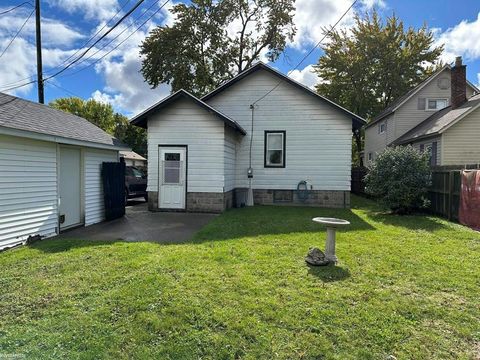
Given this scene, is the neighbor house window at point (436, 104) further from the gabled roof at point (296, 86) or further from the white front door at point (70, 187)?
the white front door at point (70, 187)

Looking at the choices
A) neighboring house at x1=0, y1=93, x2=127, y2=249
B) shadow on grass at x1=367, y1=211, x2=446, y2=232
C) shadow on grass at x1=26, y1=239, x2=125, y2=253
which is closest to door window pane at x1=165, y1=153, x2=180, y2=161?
neighboring house at x1=0, y1=93, x2=127, y2=249

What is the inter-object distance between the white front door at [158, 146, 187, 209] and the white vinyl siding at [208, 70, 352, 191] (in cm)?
306

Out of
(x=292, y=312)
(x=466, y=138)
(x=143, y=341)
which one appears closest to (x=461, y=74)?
(x=466, y=138)

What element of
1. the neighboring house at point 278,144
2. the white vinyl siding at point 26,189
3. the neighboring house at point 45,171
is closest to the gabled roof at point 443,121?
the neighboring house at point 278,144

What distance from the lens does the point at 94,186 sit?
9.61 metres

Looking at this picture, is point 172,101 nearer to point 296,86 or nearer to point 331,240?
point 296,86

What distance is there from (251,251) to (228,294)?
2.05 meters

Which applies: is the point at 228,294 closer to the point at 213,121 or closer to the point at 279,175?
the point at 213,121

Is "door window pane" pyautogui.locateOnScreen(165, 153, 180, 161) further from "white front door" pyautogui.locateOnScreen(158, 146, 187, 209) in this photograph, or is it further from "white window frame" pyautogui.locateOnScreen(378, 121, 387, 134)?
"white window frame" pyautogui.locateOnScreen(378, 121, 387, 134)

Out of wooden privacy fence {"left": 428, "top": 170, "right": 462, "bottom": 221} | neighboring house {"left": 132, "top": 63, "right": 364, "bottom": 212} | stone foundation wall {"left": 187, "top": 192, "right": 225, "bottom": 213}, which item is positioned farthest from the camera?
neighboring house {"left": 132, "top": 63, "right": 364, "bottom": 212}

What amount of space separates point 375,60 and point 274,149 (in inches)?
763

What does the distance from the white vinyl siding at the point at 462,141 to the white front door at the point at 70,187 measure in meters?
15.8

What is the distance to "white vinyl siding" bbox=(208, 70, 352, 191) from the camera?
43.0ft

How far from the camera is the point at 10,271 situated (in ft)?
16.8
